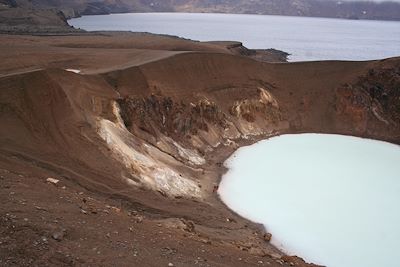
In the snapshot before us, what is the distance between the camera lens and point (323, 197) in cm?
1792

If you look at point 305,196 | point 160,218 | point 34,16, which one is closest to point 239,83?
point 305,196

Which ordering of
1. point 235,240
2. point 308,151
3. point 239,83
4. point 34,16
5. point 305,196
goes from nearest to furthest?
point 235,240
point 305,196
point 308,151
point 239,83
point 34,16

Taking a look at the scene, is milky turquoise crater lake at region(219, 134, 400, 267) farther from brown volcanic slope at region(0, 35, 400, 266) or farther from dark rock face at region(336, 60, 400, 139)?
dark rock face at region(336, 60, 400, 139)

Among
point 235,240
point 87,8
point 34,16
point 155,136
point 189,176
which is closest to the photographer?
point 235,240

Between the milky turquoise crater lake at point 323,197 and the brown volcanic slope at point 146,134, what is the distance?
107 cm

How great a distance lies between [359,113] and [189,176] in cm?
1606

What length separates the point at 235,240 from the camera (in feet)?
45.6

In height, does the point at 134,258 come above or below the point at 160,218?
above

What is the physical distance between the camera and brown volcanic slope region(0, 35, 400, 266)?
9.36 m

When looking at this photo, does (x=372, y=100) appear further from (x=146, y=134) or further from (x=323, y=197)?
(x=146, y=134)

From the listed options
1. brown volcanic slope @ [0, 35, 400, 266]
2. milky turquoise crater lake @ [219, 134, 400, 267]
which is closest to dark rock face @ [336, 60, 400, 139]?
brown volcanic slope @ [0, 35, 400, 266]

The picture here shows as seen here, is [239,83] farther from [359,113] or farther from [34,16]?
[34,16]

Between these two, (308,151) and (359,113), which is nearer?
(308,151)

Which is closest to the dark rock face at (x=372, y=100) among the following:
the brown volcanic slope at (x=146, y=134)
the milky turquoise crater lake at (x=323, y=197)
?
the brown volcanic slope at (x=146, y=134)
